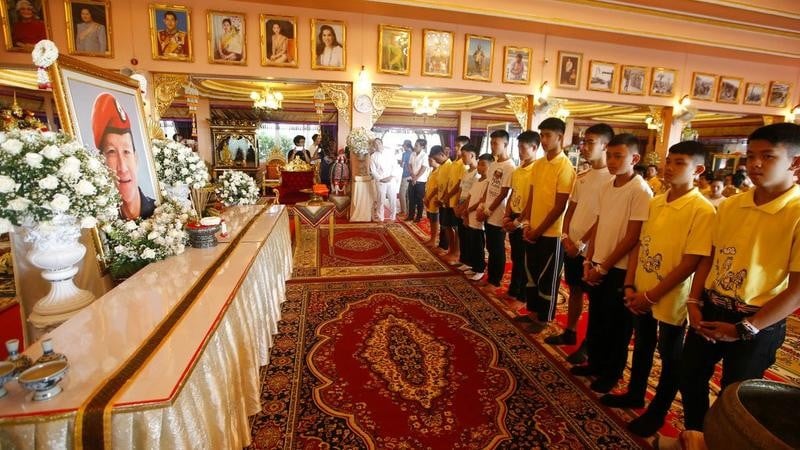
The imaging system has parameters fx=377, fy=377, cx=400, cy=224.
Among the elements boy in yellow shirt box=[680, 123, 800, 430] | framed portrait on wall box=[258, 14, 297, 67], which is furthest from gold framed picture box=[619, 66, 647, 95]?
boy in yellow shirt box=[680, 123, 800, 430]

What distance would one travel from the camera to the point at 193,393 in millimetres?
1259

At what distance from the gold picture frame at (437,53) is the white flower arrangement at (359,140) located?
1633 millimetres

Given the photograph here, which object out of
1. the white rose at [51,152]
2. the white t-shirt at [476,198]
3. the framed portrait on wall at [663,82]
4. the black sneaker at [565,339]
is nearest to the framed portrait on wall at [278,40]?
the white t-shirt at [476,198]

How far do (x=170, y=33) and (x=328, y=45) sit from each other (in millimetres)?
2646

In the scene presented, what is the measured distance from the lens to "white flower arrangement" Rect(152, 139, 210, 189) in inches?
123

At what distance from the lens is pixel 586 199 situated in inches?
111

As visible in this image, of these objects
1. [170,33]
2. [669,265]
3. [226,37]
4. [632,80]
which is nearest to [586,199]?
[669,265]

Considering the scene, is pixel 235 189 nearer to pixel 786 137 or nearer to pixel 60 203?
pixel 60 203

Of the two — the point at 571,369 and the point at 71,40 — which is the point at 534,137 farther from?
the point at 71,40

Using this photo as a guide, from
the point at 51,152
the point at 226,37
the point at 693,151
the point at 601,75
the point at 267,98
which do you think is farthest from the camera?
the point at 267,98

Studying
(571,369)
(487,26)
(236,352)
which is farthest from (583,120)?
(236,352)

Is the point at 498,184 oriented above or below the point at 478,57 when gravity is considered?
below

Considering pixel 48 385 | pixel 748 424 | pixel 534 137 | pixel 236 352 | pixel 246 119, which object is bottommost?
pixel 236 352

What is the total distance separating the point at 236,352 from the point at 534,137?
3070mm
